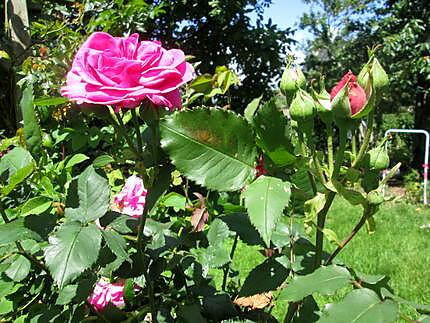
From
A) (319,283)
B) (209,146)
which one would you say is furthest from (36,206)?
(319,283)

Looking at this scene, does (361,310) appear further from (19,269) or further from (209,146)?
(19,269)

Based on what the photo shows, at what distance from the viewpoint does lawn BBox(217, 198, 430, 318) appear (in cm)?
254

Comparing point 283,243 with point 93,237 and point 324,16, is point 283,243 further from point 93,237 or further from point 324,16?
point 324,16

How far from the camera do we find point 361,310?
0.49 meters

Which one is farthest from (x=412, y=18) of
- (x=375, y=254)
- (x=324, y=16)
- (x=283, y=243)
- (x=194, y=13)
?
(x=324, y=16)

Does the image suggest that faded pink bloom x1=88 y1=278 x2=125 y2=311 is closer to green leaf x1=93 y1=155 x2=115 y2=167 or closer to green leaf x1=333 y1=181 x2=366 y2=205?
green leaf x1=93 y1=155 x2=115 y2=167

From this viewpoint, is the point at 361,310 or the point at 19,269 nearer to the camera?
the point at 361,310

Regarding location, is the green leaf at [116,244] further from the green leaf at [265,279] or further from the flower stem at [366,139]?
the flower stem at [366,139]

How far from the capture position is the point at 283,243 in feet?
2.33

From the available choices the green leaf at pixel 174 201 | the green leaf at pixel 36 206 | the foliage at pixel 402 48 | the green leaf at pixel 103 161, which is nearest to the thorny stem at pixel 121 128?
the green leaf at pixel 103 161

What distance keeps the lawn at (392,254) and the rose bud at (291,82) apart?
A: 1.38 m

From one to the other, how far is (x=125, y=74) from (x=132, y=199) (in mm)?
335

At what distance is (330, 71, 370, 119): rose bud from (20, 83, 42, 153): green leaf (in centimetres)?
40

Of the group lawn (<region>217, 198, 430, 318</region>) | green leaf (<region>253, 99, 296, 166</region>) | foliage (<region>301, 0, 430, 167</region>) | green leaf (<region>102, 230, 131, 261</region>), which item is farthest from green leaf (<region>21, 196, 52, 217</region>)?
foliage (<region>301, 0, 430, 167</region>)
